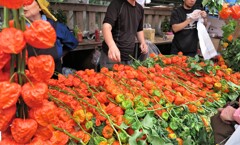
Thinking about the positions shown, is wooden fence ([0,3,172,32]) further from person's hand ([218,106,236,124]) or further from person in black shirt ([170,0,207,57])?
person's hand ([218,106,236,124])

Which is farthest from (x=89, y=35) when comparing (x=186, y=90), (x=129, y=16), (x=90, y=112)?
(x=90, y=112)

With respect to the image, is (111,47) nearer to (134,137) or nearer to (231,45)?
(134,137)

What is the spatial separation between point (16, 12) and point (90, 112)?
747 mm

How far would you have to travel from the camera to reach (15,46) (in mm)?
681

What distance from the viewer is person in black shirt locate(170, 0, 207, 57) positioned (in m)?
3.24

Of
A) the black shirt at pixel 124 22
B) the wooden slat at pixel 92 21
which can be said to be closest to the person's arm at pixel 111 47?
the black shirt at pixel 124 22

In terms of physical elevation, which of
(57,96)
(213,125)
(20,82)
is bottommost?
(213,125)

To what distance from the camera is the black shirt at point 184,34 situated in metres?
3.30

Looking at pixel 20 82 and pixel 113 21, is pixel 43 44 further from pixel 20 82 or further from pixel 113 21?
pixel 113 21

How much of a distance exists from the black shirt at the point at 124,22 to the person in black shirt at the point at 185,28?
0.63 metres

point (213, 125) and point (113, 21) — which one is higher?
point (113, 21)

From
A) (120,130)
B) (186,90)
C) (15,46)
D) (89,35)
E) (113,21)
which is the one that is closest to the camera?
(15,46)

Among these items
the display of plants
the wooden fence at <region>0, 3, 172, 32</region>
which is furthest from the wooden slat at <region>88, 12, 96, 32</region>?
the display of plants

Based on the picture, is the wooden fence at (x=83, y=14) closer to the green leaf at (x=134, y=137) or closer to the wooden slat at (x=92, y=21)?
the wooden slat at (x=92, y=21)
